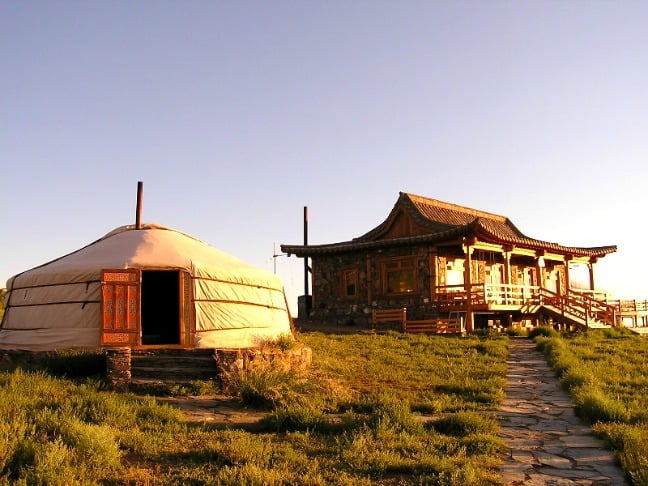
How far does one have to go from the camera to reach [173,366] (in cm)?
967

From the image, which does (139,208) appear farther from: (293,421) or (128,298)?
(293,421)

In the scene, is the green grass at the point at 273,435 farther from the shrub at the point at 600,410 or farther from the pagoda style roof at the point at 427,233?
the pagoda style roof at the point at 427,233

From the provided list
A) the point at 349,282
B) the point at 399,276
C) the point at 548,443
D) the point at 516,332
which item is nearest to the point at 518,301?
the point at 516,332

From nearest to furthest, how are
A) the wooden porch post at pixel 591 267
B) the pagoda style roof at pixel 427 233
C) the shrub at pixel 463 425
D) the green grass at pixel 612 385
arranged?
the green grass at pixel 612 385 < the shrub at pixel 463 425 < the pagoda style roof at pixel 427 233 < the wooden porch post at pixel 591 267

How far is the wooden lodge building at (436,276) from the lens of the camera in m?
19.4

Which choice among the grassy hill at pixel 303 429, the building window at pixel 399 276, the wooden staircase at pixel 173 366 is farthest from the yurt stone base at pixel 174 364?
the building window at pixel 399 276

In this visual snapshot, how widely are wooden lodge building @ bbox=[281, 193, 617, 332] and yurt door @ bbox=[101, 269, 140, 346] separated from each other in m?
10.1

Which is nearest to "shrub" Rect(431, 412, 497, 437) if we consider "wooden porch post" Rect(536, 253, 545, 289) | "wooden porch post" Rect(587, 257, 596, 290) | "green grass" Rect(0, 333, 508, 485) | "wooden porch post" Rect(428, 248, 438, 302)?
"green grass" Rect(0, 333, 508, 485)

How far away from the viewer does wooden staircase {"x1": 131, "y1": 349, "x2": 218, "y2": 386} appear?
948cm

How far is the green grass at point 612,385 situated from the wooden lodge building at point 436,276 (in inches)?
124

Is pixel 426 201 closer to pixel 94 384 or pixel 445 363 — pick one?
pixel 445 363

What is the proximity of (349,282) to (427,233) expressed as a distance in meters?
3.12

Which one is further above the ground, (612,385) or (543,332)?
(543,332)

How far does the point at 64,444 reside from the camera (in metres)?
5.64
